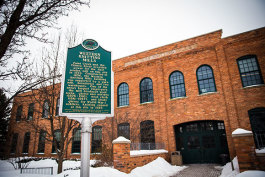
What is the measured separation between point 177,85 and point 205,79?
2.35 meters

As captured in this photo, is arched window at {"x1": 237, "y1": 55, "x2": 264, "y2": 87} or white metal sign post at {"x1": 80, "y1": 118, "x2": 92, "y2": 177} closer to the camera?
white metal sign post at {"x1": 80, "y1": 118, "x2": 92, "y2": 177}

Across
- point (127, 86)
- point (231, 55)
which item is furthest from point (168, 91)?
point (231, 55)

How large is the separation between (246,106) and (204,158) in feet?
16.8

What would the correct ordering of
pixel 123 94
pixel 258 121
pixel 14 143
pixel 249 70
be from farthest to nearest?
pixel 14 143, pixel 123 94, pixel 249 70, pixel 258 121

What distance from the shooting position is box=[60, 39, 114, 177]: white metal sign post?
384 centimetres

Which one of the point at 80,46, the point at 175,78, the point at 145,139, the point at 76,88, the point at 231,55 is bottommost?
the point at 145,139

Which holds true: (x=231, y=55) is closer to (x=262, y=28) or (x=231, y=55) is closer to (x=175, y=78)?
(x=262, y=28)

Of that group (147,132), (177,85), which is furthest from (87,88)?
(177,85)

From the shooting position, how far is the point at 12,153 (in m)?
22.5

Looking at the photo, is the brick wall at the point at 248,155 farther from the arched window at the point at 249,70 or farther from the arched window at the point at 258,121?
the arched window at the point at 249,70

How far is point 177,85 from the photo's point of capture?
1495 centimetres

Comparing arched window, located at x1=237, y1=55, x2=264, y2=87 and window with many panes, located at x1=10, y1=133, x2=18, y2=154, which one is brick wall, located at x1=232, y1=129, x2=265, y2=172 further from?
window with many panes, located at x1=10, y1=133, x2=18, y2=154

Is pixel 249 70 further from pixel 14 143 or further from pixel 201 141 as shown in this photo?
pixel 14 143

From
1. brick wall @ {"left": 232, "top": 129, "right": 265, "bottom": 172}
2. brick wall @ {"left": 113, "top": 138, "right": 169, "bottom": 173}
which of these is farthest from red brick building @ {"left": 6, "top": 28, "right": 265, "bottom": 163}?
brick wall @ {"left": 232, "top": 129, "right": 265, "bottom": 172}
